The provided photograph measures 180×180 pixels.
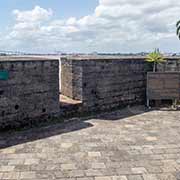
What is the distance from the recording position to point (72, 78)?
9633 mm

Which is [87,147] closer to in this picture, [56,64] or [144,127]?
[144,127]

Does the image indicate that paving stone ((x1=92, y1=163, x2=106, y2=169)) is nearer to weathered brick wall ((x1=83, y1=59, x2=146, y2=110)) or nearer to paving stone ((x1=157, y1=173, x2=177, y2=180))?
paving stone ((x1=157, y1=173, x2=177, y2=180))

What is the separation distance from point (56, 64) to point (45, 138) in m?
2.31

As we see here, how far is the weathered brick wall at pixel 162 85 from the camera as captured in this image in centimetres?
1079

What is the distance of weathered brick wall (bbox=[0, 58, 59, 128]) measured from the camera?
25.1 ft

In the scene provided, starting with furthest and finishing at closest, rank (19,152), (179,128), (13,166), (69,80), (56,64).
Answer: (69,80)
(56,64)
(179,128)
(19,152)
(13,166)

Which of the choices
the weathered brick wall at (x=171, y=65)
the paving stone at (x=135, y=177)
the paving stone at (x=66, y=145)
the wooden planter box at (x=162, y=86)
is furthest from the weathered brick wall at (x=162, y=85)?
the paving stone at (x=135, y=177)

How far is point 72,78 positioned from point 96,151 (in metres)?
3.70

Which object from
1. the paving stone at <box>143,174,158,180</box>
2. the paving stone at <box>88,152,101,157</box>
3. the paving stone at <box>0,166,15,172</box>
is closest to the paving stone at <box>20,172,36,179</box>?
the paving stone at <box>0,166,15,172</box>

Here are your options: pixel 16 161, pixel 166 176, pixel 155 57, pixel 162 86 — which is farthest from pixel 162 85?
pixel 16 161

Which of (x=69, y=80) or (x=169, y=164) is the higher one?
(x=69, y=80)

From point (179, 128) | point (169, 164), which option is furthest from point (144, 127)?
point (169, 164)

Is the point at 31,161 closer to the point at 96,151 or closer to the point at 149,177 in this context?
the point at 96,151

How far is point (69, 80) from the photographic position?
388 inches
